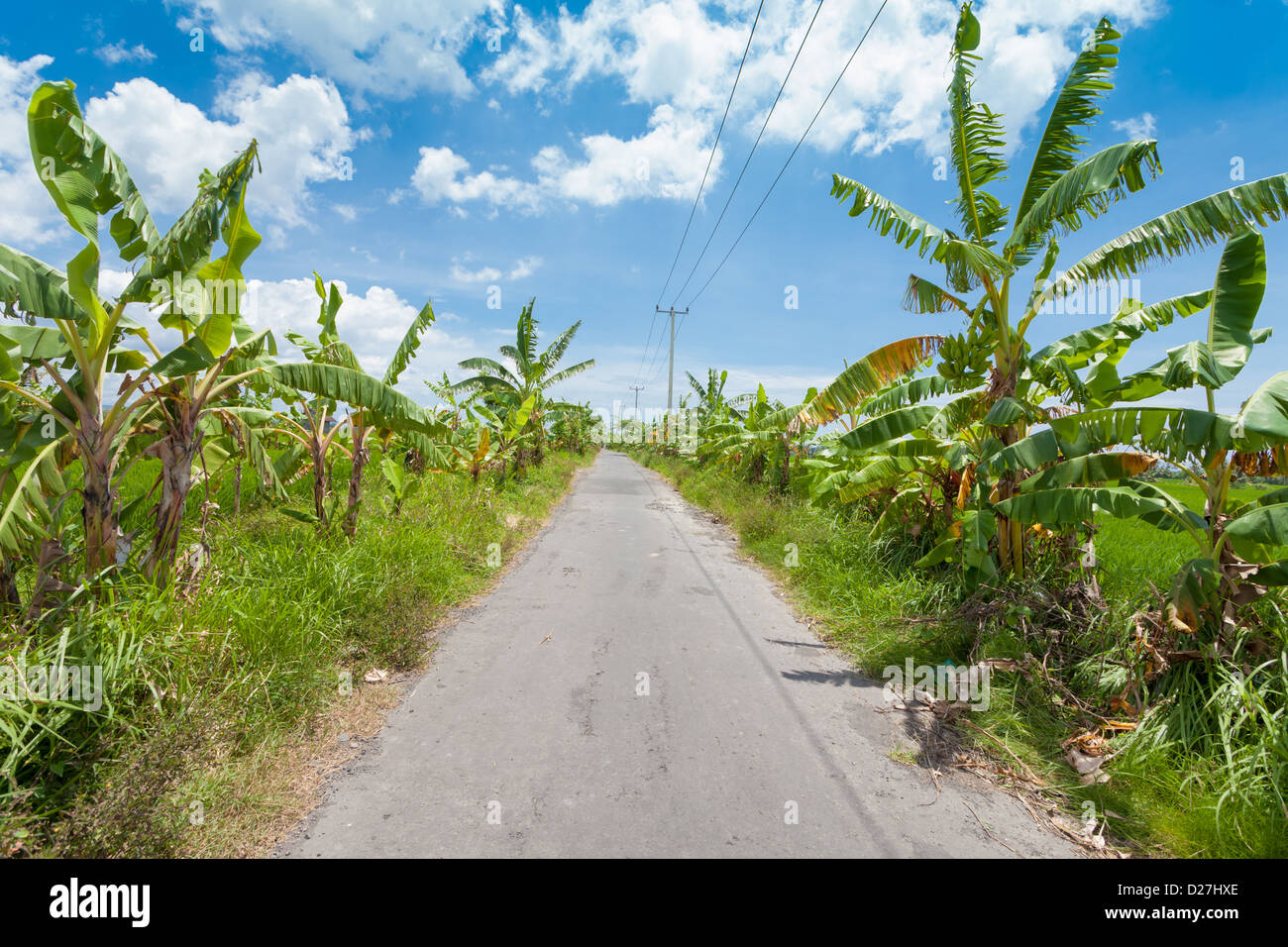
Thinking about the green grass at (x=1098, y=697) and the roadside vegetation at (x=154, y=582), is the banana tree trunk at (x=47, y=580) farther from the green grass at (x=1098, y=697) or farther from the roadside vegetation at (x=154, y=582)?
the green grass at (x=1098, y=697)

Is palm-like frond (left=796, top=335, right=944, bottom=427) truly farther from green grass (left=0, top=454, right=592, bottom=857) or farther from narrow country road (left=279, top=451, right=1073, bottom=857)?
green grass (left=0, top=454, right=592, bottom=857)

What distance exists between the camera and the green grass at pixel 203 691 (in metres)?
2.32

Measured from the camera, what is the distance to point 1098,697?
12.8 feet

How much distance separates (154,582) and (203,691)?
0.92m

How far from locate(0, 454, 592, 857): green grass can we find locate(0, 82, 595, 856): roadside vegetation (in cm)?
1

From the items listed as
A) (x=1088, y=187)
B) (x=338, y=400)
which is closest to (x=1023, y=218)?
(x=1088, y=187)

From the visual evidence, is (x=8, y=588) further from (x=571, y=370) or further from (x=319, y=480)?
(x=571, y=370)

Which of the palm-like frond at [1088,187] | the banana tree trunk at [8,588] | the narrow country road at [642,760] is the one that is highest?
the palm-like frond at [1088,187]

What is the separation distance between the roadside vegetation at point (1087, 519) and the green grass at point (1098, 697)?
0.02m

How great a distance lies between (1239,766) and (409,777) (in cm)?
440

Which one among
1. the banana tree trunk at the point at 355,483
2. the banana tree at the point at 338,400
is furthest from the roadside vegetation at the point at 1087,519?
the banana tree trunk at the point at 355,483

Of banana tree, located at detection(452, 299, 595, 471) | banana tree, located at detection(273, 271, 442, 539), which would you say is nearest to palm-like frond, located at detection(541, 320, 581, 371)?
banana tree, located at detection(452, 299, 595, 471)

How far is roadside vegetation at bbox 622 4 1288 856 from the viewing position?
322 centimetres
